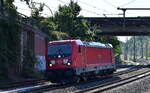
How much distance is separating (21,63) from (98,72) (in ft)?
22.5

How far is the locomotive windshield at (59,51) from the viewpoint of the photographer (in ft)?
90.2

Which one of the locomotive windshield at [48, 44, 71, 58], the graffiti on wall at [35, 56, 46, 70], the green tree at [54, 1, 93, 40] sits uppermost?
the green tree at [54, 1, 93, 40]

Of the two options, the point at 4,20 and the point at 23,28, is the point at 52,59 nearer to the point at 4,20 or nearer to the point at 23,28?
the point at 4,20

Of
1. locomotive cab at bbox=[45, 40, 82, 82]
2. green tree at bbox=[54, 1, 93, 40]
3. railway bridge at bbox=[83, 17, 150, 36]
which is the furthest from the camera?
railway bridge at bbox=[83, 17, 150, 36]

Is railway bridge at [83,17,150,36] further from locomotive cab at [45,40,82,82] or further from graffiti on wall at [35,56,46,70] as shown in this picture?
locomotive cab at [45,40,82,82]

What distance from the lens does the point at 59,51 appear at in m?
27.8

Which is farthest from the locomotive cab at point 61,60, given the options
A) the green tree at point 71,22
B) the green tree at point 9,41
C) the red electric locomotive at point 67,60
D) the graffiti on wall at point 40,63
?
the green tree at point 71,22

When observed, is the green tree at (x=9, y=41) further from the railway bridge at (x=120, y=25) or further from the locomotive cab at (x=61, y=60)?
the railway bridge at (x=120, y=25)

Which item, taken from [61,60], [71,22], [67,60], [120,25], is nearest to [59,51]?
[61,60]

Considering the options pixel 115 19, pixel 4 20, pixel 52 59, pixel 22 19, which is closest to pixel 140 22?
pixel 115 19

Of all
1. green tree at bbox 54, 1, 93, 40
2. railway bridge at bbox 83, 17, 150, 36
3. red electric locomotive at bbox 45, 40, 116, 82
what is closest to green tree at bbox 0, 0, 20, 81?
red electric locomotive at bbox 45, 40, 116, 82

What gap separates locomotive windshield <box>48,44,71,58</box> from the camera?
27500 mm

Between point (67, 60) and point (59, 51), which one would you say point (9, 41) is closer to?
point (59, 51)

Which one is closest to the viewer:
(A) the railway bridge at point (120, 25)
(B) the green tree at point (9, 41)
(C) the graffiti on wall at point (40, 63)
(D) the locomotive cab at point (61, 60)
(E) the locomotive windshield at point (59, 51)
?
(D) the locomotive cab at point (61, 60)
